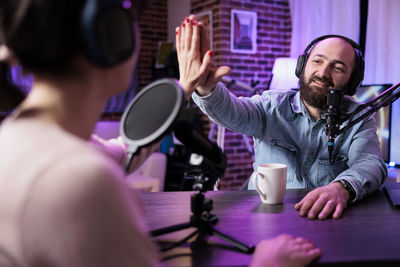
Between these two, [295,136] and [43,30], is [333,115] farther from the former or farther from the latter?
[43,30]

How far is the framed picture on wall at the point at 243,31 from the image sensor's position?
186 inches

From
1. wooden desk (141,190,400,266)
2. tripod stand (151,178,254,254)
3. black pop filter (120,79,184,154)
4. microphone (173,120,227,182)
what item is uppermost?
black pop filter (120,79,184,154)

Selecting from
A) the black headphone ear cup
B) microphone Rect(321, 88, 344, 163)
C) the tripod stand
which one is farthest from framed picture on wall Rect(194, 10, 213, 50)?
the tripod stand

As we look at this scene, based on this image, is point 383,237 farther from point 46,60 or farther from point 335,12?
point 335,12

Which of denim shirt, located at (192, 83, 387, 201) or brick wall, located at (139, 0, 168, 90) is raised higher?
brick wall, located at (139, 0, 168, 90)

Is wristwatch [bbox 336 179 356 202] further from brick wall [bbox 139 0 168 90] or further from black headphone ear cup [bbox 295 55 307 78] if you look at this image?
brick wall [bbox 139 0 168 90]

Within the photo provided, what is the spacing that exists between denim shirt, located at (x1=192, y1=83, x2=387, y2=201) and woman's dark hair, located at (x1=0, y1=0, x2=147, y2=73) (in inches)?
40.0

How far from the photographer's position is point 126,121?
90 cm

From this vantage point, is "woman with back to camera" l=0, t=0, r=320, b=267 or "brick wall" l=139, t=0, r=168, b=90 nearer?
"woman with back to camera" l=0, t=0, r=320, b=267

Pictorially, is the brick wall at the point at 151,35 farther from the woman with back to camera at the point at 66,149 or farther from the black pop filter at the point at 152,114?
the woman with back to camera at the point at 66,149

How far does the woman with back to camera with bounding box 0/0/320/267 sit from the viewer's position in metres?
0.48

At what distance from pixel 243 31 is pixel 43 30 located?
4.41 meters

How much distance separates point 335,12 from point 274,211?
3494 millimetres

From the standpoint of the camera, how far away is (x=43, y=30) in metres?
0.53
